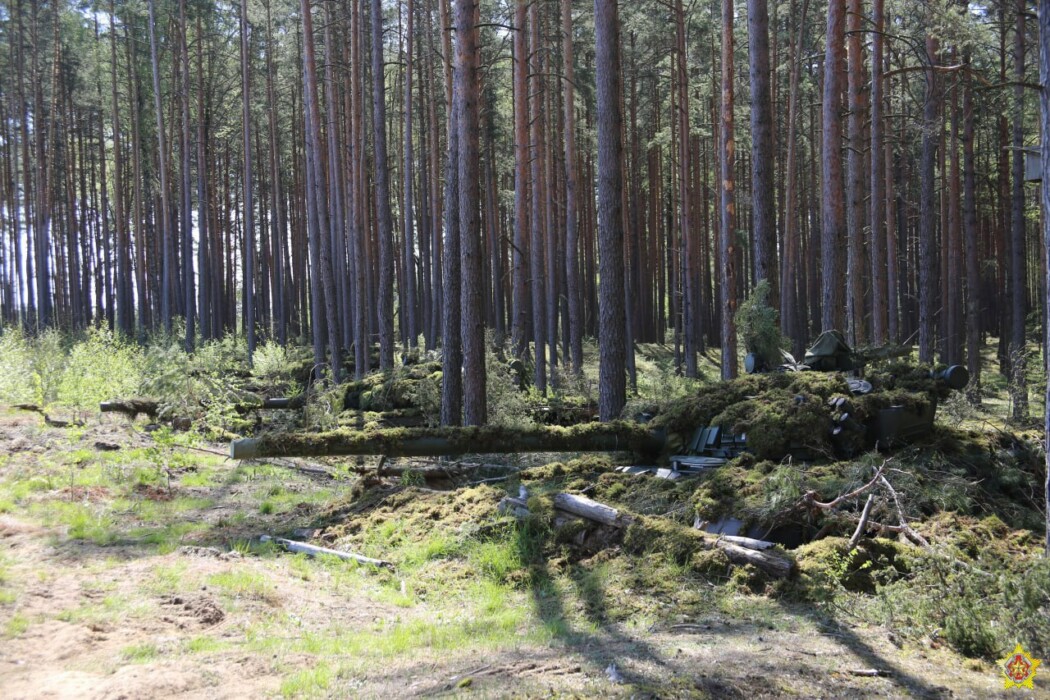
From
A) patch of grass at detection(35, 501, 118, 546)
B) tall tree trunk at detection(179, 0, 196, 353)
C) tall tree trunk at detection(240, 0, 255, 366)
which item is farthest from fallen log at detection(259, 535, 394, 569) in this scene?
tall tree trunk at detection(179, 0, 196, 353)

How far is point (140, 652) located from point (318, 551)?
276 centimetres

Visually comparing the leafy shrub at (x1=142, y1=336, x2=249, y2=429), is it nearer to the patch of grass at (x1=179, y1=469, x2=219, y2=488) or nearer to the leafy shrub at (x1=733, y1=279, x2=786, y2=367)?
the patch of grass at (x1=179, y1=469, x2=219, y2=488)

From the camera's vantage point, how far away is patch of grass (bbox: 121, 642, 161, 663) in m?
5.32

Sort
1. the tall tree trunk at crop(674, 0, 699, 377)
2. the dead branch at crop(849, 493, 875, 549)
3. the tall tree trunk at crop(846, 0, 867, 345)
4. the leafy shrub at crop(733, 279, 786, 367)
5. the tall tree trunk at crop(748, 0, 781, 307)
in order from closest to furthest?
1. the dead branch at crop(849, 493, 875, 549)
2. the leafy shrub at crop(733, 279, 786, 367)
3. the tall tree trunk at crop(748, 0, 781, 307)
4. the tall tree trunk at crop(846, 0, 867, 345)
5. the tall tree trunk at crop(674, 0, 699, 377)

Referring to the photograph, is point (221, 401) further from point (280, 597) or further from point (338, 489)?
point (280, 597)

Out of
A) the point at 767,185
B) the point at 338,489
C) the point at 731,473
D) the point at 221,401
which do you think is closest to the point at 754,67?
the point at 767,185

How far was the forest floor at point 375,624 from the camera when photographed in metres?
4.64

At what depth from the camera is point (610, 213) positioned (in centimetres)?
1262

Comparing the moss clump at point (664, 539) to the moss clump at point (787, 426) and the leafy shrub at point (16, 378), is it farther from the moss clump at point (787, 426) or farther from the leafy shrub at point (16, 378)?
the leafy shrub at point (16, 378)

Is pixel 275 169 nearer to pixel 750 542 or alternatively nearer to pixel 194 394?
pixel 194 394

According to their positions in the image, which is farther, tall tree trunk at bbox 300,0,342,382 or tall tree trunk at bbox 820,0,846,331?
tall tree trunk at bbox 300,0,342,382

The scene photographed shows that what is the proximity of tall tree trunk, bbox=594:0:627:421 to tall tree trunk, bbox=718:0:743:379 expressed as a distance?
474cm

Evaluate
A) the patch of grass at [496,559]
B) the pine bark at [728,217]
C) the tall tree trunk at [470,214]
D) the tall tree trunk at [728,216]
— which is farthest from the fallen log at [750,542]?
the tall tree trunk at [728,216]

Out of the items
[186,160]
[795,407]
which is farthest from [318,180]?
[795,407]
